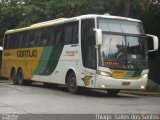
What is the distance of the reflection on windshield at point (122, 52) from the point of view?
67.3 ft

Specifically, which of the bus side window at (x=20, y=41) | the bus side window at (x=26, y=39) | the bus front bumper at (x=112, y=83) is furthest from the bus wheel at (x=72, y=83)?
the bus side window at (x=20, y=41)

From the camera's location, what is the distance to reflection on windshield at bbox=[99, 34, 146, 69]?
20.5 metres

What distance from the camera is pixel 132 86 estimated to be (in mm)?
20922

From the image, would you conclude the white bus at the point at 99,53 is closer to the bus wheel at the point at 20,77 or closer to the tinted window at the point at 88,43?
the tinted window at the point at 88,43

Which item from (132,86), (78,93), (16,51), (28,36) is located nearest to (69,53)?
(78,93)

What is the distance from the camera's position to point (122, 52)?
20828 millimetres

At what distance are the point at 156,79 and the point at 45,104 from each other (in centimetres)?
1363

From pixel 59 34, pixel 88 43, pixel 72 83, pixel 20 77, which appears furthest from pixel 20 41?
pixel 88 43

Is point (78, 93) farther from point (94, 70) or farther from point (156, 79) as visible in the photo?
point (156, 79)

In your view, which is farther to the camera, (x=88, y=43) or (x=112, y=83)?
(x=88, y=43)

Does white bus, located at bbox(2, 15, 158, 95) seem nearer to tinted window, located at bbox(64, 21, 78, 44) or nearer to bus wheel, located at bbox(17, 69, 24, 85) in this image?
tinted window, located at bbox(64, 21, 78, 44)

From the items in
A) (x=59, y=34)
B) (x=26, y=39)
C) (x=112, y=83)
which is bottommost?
(x=112, y=83)

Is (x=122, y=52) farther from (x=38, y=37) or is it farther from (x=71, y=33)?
(x=38, y=37)

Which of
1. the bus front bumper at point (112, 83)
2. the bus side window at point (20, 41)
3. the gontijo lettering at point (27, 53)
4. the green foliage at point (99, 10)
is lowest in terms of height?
the bus front bumper at point (112, 83)
